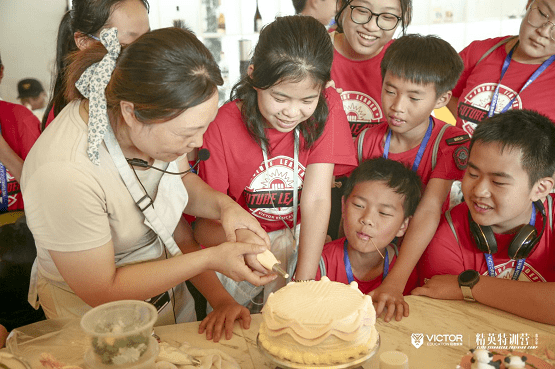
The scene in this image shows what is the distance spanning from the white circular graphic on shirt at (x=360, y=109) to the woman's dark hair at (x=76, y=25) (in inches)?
39.4

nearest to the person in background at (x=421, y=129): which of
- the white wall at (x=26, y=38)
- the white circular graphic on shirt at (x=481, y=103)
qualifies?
the white circular graphic on shirt at (x=481, y=103)

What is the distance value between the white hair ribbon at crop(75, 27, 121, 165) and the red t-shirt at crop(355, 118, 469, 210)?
4.07 ft

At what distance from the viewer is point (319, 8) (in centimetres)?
301

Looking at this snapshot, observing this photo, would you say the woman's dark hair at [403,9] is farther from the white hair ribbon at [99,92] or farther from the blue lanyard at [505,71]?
the white hair ribbon at [99,92]

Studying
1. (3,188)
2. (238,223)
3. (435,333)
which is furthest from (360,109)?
(3,188)

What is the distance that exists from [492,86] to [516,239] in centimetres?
101

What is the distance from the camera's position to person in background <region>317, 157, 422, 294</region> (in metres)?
1.96

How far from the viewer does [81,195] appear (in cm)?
126

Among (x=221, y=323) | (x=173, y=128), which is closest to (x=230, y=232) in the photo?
(x=221, y=323)

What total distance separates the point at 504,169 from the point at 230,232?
3.13 feet

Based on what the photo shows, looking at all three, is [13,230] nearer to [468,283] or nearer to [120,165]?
[120,165]

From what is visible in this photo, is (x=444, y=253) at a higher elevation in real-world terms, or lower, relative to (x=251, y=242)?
lower

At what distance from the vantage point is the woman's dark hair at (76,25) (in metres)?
1.91

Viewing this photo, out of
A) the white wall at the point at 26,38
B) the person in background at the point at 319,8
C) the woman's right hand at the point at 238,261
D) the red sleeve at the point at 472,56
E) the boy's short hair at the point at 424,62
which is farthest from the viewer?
the white wall at the point at 26,38
